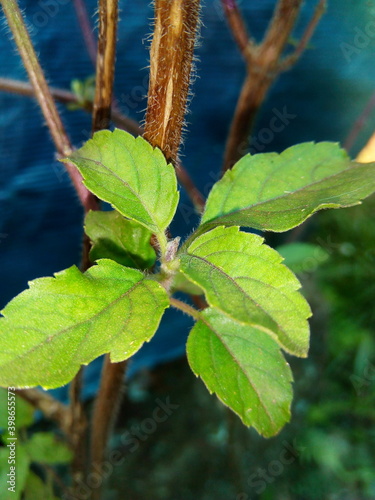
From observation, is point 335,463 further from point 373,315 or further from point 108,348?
point 108,348

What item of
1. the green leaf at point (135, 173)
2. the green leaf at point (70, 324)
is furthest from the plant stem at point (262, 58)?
the green leaf at point (70, 324)

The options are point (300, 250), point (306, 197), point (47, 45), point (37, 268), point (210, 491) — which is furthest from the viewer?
point (210, 491)

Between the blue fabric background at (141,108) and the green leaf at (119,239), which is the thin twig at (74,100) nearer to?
the blue fabric background at (141,108)

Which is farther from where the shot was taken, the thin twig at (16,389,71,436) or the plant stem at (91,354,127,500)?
the thin twig at (16,389,71,436)

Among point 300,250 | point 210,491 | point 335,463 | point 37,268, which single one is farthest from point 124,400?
point 300,250

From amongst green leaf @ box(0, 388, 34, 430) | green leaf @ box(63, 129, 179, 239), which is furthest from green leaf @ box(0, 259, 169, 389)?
green leaf @ box(0, 388, 34, 430)

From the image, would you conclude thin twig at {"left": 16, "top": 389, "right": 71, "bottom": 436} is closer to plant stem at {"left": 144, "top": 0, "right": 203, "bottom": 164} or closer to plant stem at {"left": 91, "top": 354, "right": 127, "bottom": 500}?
plant stem at {"left": 91, "top": 354, "right": 127, "bottom": 500}
